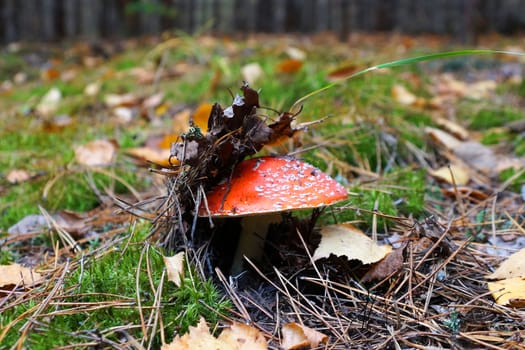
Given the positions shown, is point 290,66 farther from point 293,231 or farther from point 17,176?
point 293,231

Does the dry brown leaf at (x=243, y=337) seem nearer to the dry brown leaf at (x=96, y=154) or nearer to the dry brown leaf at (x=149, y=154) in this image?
the dry brown leaf at (x=149, y=154)

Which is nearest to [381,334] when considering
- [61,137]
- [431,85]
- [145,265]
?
[145,265]

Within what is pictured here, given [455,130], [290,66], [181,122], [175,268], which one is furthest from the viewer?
[290,66]

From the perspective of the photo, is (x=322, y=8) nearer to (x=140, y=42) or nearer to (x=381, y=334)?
(x=140, y=42)

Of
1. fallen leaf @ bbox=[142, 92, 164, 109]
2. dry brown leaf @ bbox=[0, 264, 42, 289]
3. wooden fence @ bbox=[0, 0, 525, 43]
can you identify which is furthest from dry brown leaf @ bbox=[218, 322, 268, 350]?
wooden fence @ bbox=[0, 0, 525, 43]

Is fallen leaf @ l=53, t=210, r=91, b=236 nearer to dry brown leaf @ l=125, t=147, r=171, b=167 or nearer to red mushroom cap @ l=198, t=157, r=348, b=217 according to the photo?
dry brown leaf @ l=125, t=147, r=171, b=167

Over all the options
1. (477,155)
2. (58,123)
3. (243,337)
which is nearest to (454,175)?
(477,155)
